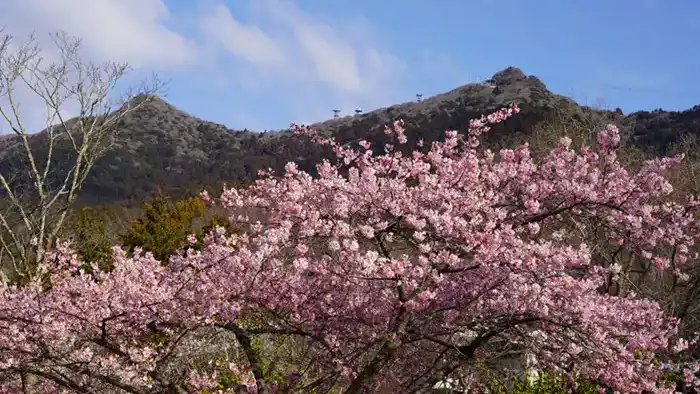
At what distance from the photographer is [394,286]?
5.97 m

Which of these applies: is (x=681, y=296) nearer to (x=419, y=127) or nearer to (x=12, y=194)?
(x=12, y=194)

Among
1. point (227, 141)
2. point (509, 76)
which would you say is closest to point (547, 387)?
point (509, 76)

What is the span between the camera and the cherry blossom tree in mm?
5641

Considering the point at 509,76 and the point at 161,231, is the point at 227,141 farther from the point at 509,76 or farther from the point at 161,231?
the point at 161,231

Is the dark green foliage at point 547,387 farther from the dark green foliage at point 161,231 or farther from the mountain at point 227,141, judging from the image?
the mountain at point 227,141

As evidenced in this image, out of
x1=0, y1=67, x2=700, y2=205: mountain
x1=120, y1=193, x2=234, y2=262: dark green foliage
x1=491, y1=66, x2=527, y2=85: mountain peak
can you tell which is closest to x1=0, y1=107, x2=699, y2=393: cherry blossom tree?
x1=120, y1=193, x2=234, y2=262: dark green foliage

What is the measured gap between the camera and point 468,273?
→ 5953mm

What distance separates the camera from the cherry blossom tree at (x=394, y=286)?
5.64 metres

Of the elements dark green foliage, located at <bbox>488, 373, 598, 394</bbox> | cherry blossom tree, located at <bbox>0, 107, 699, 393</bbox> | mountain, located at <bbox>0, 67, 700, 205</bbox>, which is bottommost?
dark green foliage, located at <bbox>488, 373, 598, 394</bbox>

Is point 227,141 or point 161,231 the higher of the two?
point 227,141

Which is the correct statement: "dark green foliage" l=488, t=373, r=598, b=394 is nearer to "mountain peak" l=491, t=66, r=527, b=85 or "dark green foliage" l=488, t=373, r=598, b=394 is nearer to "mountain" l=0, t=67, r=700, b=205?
"mountain" l=0, t=67, r=700, b=205

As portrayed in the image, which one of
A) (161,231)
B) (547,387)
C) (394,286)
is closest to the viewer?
(394,286)

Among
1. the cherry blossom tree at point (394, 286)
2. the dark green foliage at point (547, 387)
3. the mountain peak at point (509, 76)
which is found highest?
the mountain peak at point (509, 76)

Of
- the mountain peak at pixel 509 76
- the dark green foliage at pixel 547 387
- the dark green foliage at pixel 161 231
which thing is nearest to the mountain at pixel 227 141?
the mountain peak at pixel 509 76
